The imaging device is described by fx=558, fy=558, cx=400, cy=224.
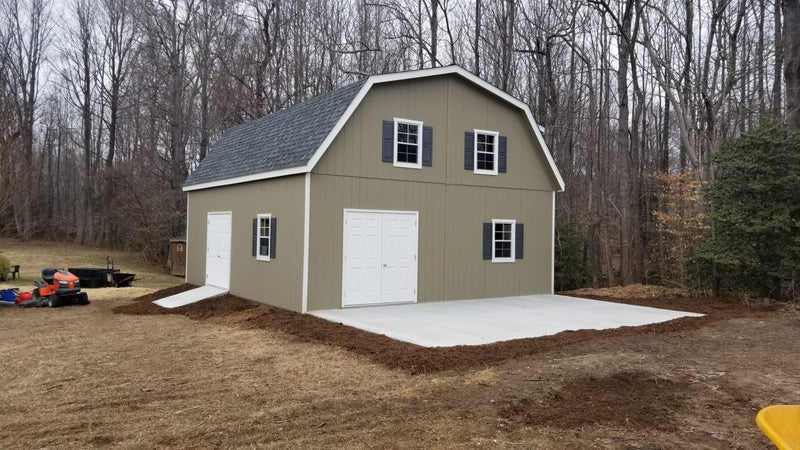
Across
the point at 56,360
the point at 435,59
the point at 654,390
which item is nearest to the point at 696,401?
the point at 654,390

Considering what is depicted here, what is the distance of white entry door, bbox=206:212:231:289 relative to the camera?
13.1m

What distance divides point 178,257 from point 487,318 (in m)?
15.5

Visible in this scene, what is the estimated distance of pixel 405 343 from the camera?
7535 mm

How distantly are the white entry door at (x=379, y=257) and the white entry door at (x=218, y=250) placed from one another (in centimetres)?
379

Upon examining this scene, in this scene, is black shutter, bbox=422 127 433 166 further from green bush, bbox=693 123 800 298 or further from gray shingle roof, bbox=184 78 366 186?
green bush, bbox=693 123 800 298

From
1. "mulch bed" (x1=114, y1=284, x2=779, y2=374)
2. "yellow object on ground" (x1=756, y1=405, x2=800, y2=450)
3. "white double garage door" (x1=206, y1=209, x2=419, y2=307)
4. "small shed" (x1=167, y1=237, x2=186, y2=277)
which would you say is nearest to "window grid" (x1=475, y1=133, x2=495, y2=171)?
"white double garage door" (x1=206, y1=209, x2=419, y2=307)

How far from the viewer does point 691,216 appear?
661 inches

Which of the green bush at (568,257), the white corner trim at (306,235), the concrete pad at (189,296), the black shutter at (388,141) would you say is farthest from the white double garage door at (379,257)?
the green bush at (568,257)

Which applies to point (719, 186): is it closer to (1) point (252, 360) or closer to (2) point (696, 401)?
(2) point (696, 401)

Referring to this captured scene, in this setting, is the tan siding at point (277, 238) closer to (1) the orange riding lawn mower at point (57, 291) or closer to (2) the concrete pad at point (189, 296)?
(2) the concrete pad at point (189, 296)

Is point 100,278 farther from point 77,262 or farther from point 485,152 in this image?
point 485,152

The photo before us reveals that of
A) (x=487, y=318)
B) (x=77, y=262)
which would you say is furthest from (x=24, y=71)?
(x=487, y=318)

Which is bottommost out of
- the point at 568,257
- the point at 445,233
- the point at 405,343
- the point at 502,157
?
the point at 405,343

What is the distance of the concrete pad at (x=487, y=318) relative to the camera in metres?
8.21
